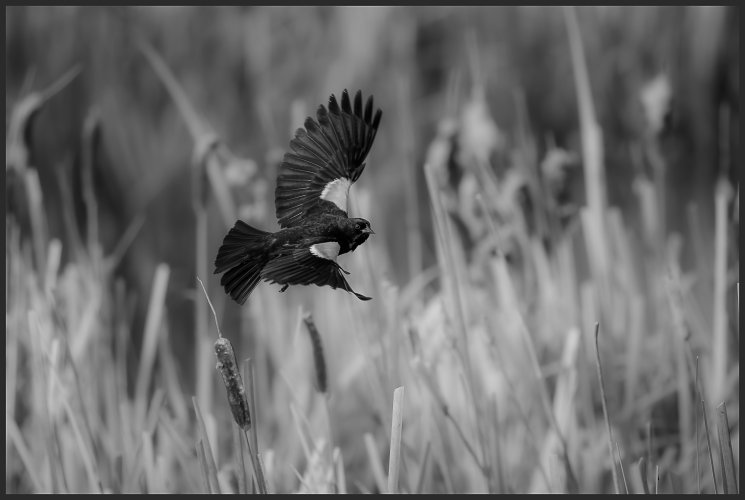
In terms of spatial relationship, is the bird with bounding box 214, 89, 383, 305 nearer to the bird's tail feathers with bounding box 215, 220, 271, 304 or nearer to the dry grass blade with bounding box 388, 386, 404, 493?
the bird's tail feathers with bounding box 215, 220, 271, 304

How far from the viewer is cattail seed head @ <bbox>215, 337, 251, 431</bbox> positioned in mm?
486

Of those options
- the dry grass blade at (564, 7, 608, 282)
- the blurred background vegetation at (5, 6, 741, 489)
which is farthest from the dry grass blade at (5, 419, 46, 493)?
the blurred background vegetation at (5, 6, 741, 489)

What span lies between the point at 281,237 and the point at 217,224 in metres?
1.61

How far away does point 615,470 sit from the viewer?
651 millimetres

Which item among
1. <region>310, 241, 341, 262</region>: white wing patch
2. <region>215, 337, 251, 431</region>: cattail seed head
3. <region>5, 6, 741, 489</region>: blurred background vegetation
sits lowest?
<region>215, 337, 251, 431</region>: cattail seed head

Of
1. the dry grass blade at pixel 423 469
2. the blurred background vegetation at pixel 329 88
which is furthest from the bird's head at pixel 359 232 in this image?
the blurred background vegetation at pixel 329 88

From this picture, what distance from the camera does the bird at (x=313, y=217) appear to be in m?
0.48

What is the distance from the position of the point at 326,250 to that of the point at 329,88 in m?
1.77

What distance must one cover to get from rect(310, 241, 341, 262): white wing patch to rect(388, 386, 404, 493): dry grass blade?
0.49 feet

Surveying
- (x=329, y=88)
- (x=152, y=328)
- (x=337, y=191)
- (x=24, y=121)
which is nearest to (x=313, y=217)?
(x=337, y=191)

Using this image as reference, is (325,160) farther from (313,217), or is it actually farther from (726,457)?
(726,457)

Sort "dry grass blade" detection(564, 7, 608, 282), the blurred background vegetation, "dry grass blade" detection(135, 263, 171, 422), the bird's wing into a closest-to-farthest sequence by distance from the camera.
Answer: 1. the bird's wing
2. "dry grass blade" detection(135, 263, 171, 422)
3. "dry grass blade" detection(564, 7, 608, 282)
4. the blurred background vegetation

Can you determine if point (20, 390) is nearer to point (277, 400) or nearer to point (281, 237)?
point (277, 400)

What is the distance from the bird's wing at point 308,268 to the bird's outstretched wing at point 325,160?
67 mm
